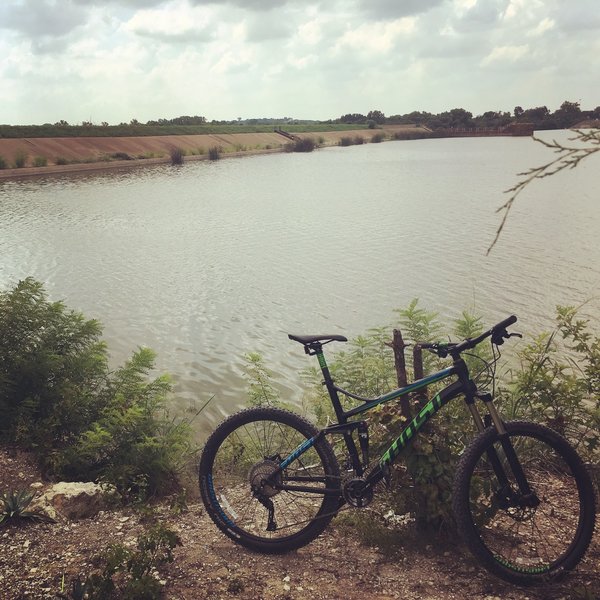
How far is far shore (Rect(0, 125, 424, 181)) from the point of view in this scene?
47.8 meters

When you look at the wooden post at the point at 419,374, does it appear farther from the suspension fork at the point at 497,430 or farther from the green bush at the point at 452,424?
the suspension fork at the point at 497,430

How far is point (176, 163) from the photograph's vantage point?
58.7 meters

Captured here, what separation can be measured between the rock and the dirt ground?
168 millimetres

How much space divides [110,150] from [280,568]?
2403 inches

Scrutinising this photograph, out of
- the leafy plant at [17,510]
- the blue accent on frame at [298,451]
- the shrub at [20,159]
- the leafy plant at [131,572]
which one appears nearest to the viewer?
the leafy plant at [131,572]

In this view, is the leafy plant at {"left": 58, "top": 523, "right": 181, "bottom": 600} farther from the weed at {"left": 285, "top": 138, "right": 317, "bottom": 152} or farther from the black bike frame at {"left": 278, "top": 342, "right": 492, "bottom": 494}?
the weed at {"left": 285, "top": 138, "right": 317, "bottom": 152}

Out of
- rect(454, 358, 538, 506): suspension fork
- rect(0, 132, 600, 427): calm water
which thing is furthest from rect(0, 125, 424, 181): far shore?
rect(454, 358, 538, 506): suspension fork

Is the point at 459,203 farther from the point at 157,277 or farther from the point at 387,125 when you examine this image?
the point at 387,125

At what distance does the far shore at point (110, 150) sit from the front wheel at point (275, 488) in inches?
1804

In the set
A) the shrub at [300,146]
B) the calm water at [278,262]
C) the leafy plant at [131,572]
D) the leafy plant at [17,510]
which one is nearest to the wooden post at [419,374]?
the leafy plant at [131,572]

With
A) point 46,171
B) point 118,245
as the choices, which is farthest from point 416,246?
point 46,171

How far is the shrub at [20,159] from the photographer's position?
45.8 metres

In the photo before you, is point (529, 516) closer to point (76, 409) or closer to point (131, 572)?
point (131, 572)

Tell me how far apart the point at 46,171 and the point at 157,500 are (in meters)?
48.1
